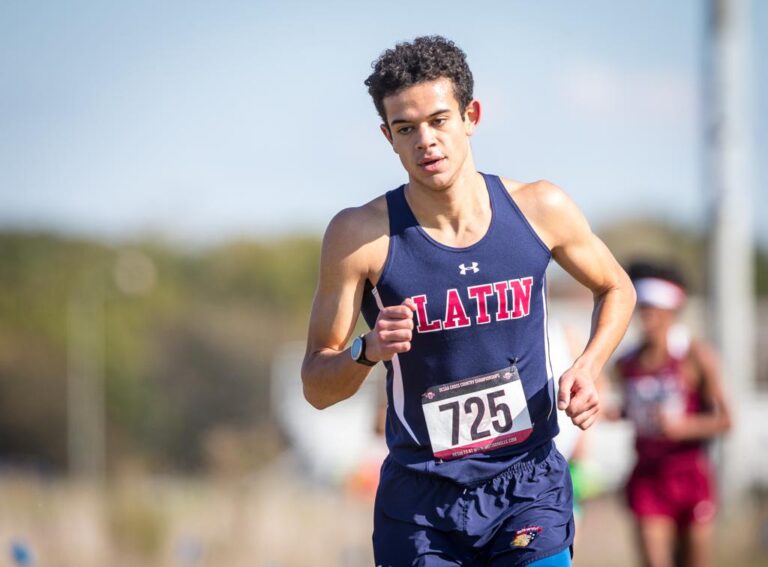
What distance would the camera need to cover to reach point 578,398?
394 centimetres

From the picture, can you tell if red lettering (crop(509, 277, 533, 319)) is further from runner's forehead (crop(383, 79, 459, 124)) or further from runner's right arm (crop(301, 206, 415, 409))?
runner's forehead (crop(383, 79, 459, 124))

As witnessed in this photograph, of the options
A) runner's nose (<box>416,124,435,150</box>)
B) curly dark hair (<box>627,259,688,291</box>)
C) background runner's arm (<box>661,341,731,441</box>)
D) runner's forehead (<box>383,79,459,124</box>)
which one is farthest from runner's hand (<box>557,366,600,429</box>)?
curly dark hair (<box>627,259,688,291</box>)

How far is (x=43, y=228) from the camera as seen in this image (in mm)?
52406

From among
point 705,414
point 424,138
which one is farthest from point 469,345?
point 705,414

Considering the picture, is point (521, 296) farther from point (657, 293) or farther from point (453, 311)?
point (657, 293)

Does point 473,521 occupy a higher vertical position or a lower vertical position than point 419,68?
lower

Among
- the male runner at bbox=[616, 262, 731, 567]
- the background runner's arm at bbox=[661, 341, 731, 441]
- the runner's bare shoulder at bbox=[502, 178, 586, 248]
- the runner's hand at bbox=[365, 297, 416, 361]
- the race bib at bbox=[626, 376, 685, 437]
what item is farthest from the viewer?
the race bib at bbox=[626, 376, 685, 437]

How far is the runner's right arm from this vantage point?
4.07 metres

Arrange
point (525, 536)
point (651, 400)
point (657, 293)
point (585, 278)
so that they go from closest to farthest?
point (525, 536) → point (585, 278) → point (657, 293) → point (651, 400)

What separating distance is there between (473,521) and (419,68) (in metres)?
1.59

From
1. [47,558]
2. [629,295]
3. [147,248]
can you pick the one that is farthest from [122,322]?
[629,295]

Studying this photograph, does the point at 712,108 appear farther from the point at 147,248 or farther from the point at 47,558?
the point at 147,248

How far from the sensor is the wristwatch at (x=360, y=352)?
391 cm

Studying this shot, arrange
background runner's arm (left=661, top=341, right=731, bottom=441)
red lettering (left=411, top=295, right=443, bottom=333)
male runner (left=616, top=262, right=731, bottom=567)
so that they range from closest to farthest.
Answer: red lettering (left=411, top=295, right=443, bottom=333)
background runner's arm (left=661, top=341, right=731, bottom=441)
male runner (left=616, top=262, right=731, bottom=567)
